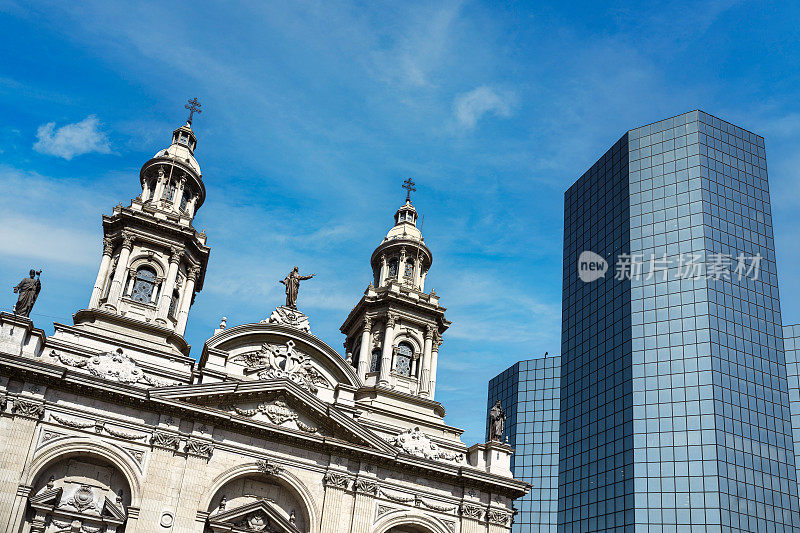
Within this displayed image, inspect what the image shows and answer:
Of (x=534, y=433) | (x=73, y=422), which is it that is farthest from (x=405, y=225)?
(x=534, y=433)

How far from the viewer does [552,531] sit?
89.6m

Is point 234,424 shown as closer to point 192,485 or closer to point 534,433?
point 192,485

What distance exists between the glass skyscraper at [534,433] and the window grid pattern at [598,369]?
73.6 ft

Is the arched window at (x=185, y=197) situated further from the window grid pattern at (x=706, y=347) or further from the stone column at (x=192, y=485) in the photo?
the window grid pattern at (x=706, y=347)

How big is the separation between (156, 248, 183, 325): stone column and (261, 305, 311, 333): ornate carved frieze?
225 inches

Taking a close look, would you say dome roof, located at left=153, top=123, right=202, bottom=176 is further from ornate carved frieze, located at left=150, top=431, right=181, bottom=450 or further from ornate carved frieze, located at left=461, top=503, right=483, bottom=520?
ornate carved frieze, located at left=461, top=503, right=483, bottom=520

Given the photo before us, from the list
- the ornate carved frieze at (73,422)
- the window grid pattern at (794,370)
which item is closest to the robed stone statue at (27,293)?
the ornate carved frieze at (73,422)

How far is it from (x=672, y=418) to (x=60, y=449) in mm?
46457

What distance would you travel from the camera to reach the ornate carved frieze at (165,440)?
3633 centimetres

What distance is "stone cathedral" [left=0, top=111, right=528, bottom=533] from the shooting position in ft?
115

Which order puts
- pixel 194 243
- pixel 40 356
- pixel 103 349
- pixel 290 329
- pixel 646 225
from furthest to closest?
pixel 646 225 → pixel 194 243 → pixel 290 329 → pixel 103 349 → pixel 40 356

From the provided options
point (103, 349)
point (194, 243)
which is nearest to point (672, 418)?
point (194, 243)

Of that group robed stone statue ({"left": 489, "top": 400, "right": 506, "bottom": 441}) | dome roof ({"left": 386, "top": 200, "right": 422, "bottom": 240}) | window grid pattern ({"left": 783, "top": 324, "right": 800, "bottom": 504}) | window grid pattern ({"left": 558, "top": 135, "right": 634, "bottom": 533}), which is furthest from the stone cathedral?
window grid pattern ({"left": 783, "top": 324, "right": 800, "bottom": 504})

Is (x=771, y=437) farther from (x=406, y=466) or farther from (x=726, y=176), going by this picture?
(x=406, y=466)
